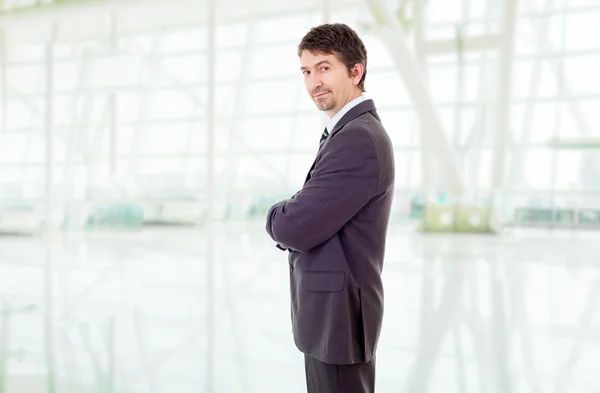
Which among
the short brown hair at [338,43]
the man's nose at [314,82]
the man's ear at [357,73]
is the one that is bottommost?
the man's nose at [314,82]

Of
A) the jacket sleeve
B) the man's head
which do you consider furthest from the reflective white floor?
the man's head

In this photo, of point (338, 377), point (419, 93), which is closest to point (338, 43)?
point (338, 377)

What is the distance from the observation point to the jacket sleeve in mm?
1558

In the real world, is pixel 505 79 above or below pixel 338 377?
above

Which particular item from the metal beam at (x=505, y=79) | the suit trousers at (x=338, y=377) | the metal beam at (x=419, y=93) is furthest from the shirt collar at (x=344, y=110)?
the metal beam at (x=505, y=79)

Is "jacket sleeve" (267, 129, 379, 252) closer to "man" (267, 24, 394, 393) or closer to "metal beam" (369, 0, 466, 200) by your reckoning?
"man" (267, 24, 394, 393)

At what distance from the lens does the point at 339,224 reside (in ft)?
5.20

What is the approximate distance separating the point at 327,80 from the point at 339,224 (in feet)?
1.44

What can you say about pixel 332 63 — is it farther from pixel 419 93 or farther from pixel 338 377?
pixel 419 93

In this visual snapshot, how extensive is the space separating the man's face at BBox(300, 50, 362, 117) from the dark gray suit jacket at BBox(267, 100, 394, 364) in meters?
0.07

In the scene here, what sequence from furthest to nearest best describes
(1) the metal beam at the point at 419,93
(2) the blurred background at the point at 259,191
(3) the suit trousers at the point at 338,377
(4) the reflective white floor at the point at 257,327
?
(1) the metal beam at the point at 419,93, (2) the blurred background at the point at 259,191, (4) the reflective white floor at the point at 257,327, (3) the suit trousers at the point at 338,377

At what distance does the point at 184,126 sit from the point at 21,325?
2097 centimetres

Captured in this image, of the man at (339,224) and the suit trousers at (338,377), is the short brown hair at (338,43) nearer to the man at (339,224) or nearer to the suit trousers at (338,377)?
the man at (339,224)

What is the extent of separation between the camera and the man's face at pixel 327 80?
1.70 metres
